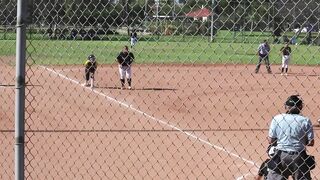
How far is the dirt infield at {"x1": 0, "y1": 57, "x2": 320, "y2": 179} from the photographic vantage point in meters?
11.8

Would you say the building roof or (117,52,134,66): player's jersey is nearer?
the building roof

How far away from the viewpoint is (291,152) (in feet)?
24.7

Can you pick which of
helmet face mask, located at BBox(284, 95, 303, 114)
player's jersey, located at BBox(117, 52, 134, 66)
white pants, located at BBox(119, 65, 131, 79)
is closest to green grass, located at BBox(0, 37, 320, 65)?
helmet face mask, located at BBox(284, 95, 303, 114)

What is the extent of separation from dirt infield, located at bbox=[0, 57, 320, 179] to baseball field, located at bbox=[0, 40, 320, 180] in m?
0.02

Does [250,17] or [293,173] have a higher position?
[250,17]

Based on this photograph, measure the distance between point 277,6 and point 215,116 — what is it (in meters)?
12.2

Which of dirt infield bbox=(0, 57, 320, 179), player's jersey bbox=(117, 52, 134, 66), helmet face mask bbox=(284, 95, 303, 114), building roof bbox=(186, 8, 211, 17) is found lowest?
dirt infield bbox=(0, 57, 320, 179)

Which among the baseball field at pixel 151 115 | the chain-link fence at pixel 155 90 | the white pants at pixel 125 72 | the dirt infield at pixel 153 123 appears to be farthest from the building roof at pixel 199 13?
the white pants at pixel 125 72

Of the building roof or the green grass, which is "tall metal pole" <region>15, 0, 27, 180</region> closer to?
the green grass

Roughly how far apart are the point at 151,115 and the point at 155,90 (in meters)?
6.07

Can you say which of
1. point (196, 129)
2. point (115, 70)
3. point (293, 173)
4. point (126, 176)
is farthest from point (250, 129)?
point (115, 70)

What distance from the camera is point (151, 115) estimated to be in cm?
1789

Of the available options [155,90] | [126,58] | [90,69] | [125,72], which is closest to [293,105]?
[126,58]

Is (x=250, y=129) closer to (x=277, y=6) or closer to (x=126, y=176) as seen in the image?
(x=126, y=176)
